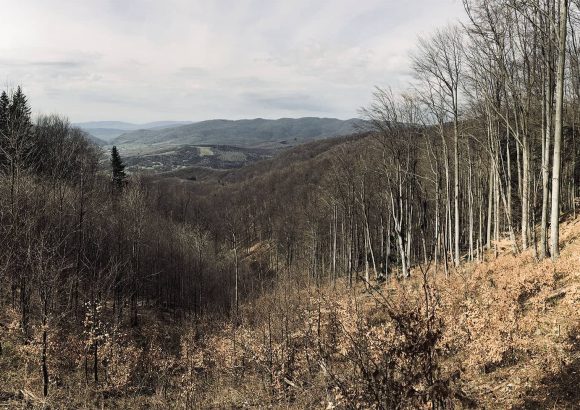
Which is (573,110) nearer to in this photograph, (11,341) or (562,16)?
(562,16)

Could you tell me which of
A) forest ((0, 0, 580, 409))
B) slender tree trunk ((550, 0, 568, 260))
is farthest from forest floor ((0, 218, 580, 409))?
slender tree trunk ((550, 0, 568, 260))

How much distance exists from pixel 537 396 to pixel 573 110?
73.9 feet

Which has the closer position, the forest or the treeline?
the forest

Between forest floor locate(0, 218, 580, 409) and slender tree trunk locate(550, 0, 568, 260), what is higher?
slender tree trunk locate(550, 0, 568, 260)

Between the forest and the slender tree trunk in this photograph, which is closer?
the forest

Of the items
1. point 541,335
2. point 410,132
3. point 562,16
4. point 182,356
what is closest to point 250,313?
point 182,356

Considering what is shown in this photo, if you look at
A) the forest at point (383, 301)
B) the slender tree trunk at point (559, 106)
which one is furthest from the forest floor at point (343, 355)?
the slender tree trunk at point (559, 106)

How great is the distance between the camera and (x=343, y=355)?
586 centimetres

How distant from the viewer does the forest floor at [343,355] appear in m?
7.10

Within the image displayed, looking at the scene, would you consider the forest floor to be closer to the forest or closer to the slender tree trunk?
the forest

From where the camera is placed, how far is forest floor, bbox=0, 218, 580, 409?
7.10 meters

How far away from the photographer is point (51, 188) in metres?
28.6

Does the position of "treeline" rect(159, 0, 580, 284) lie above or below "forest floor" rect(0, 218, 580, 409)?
above

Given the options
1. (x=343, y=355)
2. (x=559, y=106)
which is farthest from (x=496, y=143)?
(x=343, y=355)
